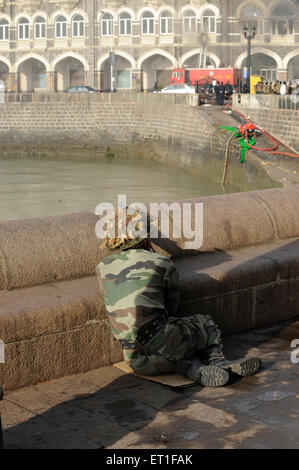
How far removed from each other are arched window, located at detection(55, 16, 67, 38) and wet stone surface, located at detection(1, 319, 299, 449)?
1912 inches

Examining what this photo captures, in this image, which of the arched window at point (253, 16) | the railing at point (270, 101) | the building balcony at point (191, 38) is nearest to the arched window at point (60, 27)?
the building balcony at point (191, 38)

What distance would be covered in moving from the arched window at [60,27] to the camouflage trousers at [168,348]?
4860cm

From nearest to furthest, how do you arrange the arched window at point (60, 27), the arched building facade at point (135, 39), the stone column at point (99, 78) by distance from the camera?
the arched building facade at point (135, 39) < the stone column at point (99, 78) < the arched window at point (60, 27)

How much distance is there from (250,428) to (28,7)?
50.8m

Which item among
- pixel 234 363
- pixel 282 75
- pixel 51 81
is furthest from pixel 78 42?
pixel 234 363

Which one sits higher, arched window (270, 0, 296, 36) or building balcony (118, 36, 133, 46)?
arched window (270, 0, 296, 36)

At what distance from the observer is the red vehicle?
4138 cm

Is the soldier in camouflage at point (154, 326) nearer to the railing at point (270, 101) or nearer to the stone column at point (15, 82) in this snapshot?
the railing at point (270, 101)

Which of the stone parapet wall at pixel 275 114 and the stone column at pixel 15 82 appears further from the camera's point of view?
the stone column at pixel 15 82

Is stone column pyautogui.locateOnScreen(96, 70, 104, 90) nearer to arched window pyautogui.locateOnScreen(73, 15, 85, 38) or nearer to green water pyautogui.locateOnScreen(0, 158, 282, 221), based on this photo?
arched window pyautogui.locateOnScreen(73, 15, 85, 38)

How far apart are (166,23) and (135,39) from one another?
82.3 inches

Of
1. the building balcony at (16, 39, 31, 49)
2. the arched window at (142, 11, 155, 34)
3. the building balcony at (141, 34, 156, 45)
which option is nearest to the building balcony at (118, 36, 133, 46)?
the building balcony at (141, 34, 156, 45)

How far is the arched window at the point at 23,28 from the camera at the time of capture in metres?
51.8

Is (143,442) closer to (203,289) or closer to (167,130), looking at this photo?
(203,289)
